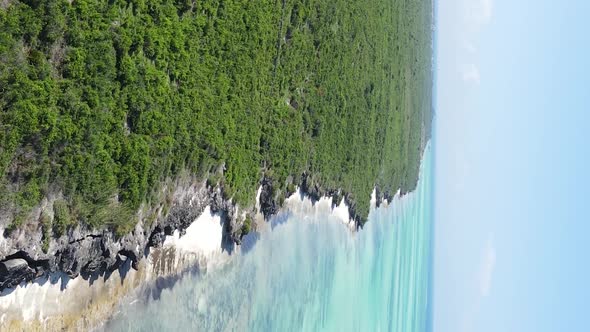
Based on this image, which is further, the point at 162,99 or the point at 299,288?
the point at 299,288

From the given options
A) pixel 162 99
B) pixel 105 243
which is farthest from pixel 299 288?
pixel 105 243

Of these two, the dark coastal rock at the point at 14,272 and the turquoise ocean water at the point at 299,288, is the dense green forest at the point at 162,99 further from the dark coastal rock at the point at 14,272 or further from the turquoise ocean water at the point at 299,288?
the turquoise ocean water at the point at 299,288

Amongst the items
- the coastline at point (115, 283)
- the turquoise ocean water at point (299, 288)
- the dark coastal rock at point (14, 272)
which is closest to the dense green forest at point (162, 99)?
the dark coastal rock at point (14, 272)

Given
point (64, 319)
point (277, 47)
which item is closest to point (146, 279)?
point (64, 319)

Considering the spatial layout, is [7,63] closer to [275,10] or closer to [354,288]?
[275,10]

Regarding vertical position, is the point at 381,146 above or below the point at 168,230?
above

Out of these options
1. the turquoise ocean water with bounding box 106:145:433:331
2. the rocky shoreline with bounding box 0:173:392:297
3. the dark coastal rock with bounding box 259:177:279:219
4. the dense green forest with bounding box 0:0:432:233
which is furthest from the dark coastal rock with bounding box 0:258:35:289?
the dark coastal rock with bounding box 259:177:279:219

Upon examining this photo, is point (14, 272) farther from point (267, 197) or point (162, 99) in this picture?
point (267, 197)
